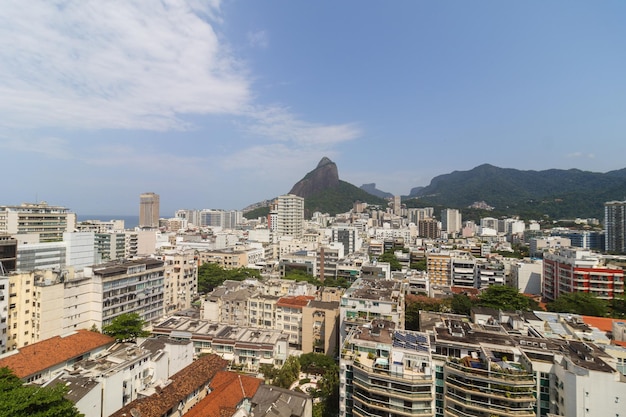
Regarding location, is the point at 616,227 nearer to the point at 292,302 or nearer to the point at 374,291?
the point at 374,291

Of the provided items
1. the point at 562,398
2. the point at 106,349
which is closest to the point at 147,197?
the point at 106,349

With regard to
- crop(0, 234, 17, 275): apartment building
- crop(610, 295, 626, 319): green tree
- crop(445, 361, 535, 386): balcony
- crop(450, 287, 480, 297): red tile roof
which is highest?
crop(0, 234, 17, 275): apartment building

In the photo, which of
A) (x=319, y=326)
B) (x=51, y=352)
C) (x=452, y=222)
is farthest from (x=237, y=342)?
(x=452, y=222)

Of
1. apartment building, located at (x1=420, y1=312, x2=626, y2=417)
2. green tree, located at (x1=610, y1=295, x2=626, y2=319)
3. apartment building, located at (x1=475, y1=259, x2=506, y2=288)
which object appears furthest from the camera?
apartment building, located at (x1=475, y1=259, x2=506, y2=288)

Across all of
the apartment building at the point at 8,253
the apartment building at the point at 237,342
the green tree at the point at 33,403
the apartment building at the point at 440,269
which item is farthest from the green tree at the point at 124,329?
the apartment building at the point at 440,269

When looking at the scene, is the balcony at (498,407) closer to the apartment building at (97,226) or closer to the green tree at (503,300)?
the green tree at (503,300)

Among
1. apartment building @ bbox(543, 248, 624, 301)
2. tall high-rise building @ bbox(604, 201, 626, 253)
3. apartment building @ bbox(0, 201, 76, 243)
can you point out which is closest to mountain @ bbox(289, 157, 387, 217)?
tall high-rise building @ bbox(604, 201, 626, 253)

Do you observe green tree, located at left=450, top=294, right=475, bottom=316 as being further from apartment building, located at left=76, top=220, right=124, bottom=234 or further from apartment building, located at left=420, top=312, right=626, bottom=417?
apartment building, located at left=76, top=220, right=124, bottom=234
